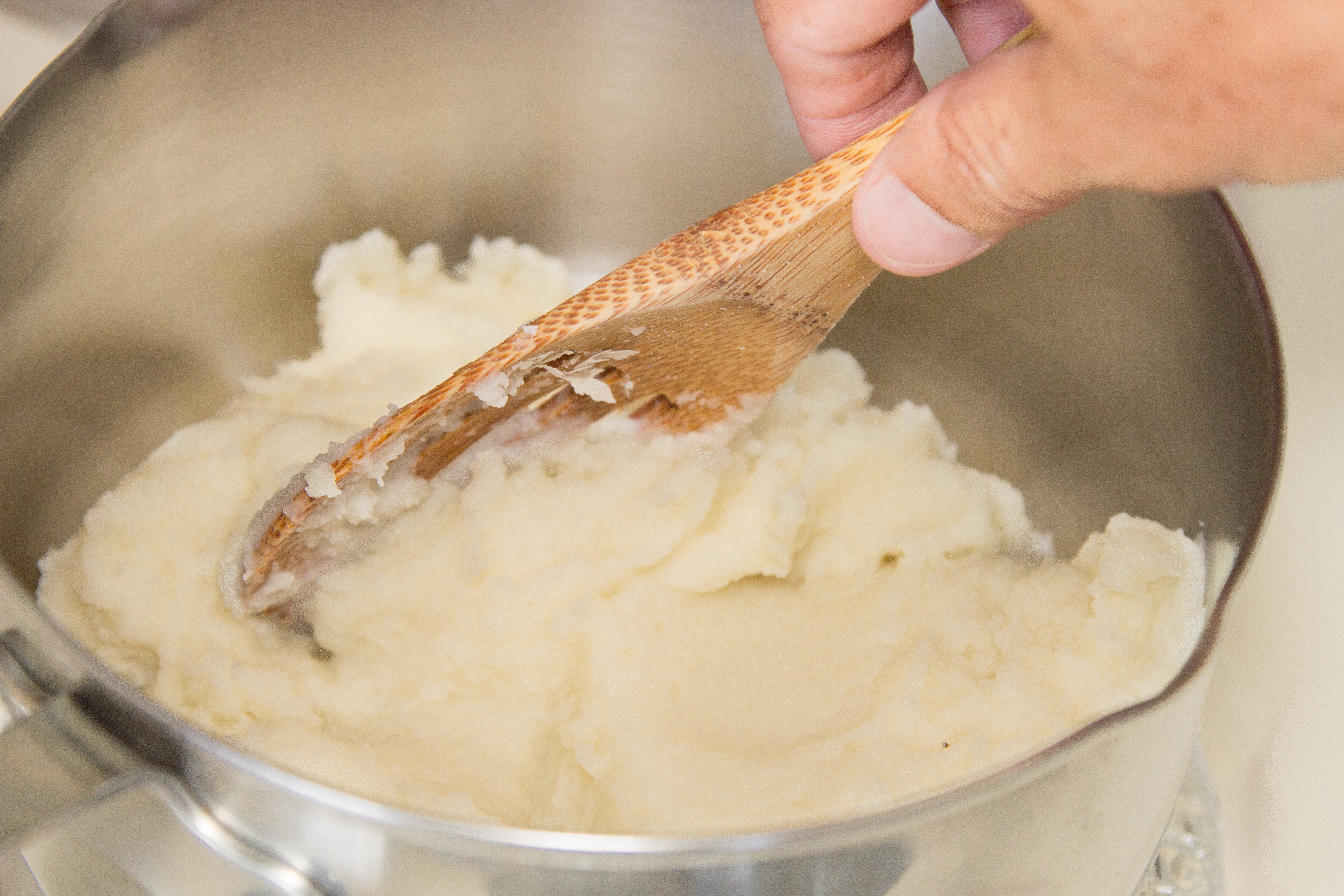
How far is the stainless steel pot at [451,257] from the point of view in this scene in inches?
19.0

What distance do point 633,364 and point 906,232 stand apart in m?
0.28

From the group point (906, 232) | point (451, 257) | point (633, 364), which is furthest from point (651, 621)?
point (451, 257)

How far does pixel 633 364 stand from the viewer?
2.89ft

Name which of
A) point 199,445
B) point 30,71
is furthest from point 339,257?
point 30,71

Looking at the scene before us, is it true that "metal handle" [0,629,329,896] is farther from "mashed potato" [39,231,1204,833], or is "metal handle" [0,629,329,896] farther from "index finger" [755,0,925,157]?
"index finger" [755,0,925,157]

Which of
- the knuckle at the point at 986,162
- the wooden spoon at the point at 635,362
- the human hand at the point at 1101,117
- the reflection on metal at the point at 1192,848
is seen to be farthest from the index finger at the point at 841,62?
the reflection on metal at the point at 1192,848

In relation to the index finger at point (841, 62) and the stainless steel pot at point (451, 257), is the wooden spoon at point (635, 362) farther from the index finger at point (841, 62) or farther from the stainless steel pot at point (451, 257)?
the stainless steel pot at point (451, 257)

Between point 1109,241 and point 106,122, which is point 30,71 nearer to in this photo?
point 106,122

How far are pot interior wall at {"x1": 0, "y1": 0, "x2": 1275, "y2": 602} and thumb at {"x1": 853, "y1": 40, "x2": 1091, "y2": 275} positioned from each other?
0.69ft

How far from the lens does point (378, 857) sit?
48 cm

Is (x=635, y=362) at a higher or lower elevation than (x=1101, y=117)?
lower

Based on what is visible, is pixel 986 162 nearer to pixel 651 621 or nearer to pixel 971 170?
pixel 971 170

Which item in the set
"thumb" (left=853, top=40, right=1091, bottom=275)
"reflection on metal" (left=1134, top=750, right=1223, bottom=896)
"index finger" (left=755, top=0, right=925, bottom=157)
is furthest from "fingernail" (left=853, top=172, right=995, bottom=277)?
"reflection on metal" (left=1134, top=750, right=1223, bottom=896)

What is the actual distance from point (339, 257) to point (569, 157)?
0.26 m
